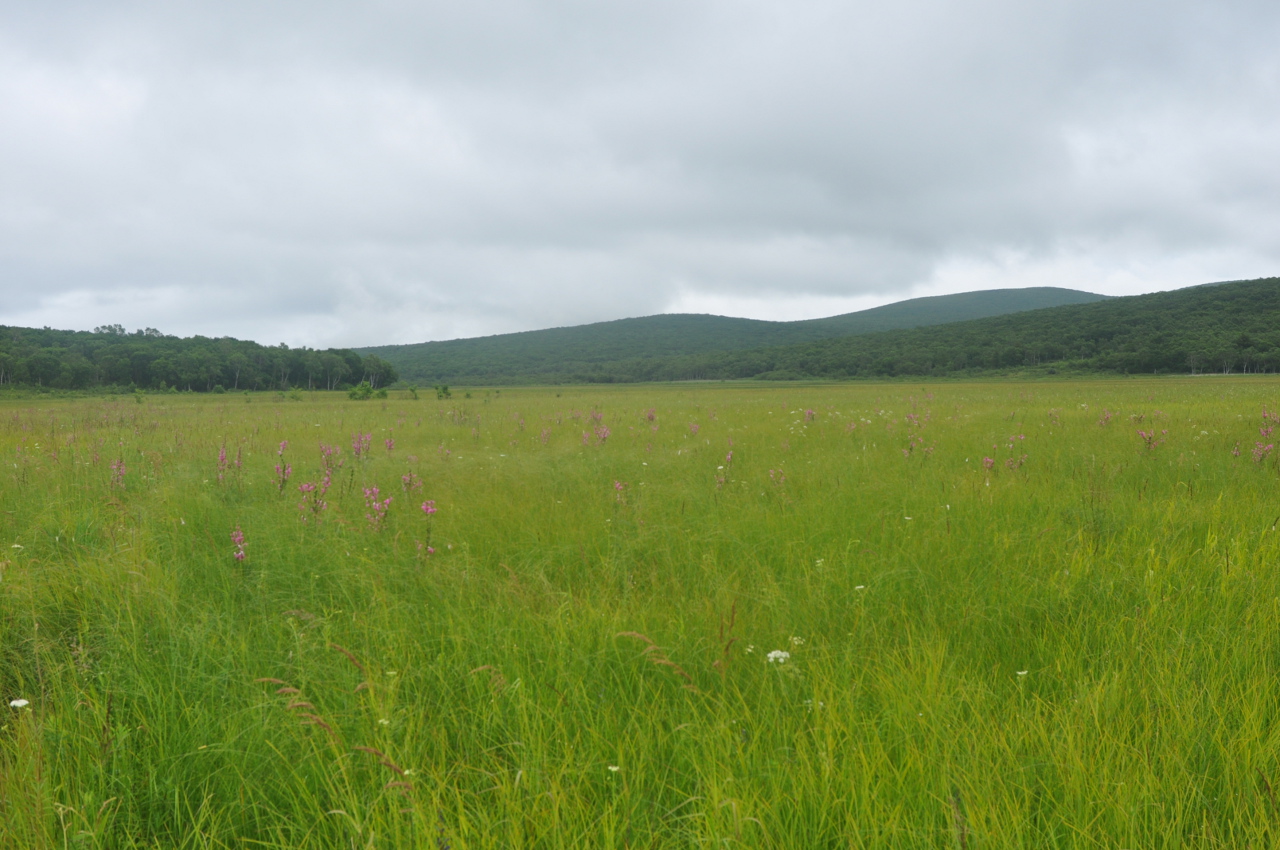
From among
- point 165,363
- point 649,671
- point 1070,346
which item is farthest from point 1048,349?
point 165,363

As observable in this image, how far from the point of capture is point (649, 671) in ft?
8.18

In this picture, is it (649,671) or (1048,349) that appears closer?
(649,671)

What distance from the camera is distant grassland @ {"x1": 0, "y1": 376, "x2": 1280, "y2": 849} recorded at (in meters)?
1.69

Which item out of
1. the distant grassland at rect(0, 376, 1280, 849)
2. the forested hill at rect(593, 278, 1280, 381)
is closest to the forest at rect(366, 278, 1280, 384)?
the forested hill at rect(593, 278, 1280, 381)

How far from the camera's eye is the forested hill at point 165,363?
251ft

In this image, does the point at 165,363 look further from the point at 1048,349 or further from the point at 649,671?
the point at 1048,349

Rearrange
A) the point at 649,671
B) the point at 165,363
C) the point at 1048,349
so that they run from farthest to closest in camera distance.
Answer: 1. the point at 1048,349
2. the point at 165,363
3. the point at 649,671

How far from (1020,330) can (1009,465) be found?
527 feet

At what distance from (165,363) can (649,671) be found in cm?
10422

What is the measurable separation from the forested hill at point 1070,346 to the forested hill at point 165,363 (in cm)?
5365

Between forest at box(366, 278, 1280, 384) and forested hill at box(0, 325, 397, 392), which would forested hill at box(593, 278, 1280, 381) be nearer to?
forest at box(366, 278, 1280, 384)

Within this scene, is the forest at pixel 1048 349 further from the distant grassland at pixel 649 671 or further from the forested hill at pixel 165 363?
the distant grassland at pixel 649 671

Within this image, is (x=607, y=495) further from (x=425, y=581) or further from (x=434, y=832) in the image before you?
(x=434, y=832)

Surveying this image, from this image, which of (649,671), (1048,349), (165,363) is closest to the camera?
(649,671)
